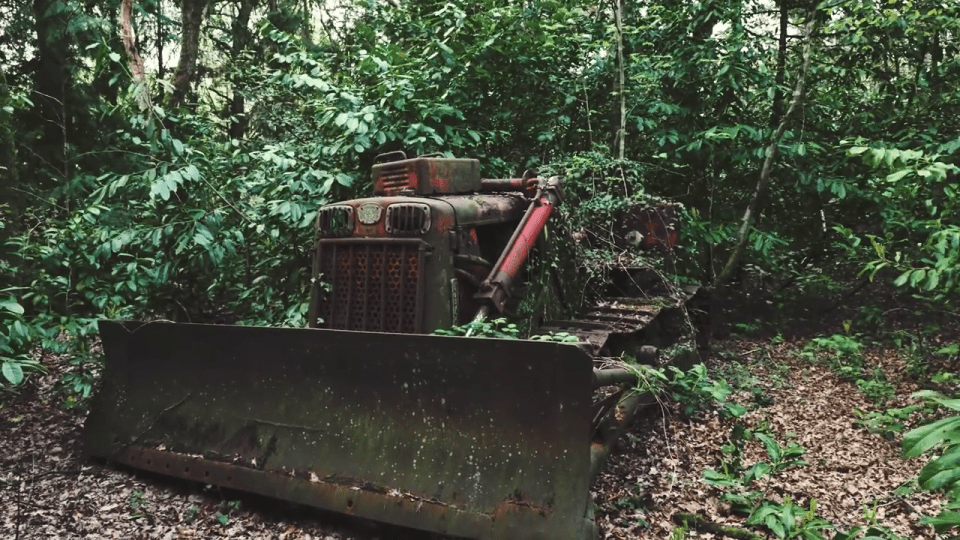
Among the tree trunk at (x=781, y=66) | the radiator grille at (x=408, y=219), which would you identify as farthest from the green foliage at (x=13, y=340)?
the tree trunk at (x=781, y=66)

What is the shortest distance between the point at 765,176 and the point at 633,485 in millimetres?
4764

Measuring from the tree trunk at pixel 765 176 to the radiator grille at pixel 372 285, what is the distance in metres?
4.85

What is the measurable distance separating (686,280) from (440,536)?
16.1 feet

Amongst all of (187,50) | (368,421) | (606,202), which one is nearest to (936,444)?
(368,421)

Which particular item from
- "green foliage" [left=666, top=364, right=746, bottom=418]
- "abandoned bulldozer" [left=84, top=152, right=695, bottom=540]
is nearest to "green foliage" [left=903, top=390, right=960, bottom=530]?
"abandoned bulldozer" [left=84, top=152, right=695, bottom=540]

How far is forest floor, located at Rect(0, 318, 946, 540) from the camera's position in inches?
133

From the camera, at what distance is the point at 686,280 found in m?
7.27

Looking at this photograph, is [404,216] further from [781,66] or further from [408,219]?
[781,66]

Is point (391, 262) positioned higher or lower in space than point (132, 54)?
lower

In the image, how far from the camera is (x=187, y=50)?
8391mm

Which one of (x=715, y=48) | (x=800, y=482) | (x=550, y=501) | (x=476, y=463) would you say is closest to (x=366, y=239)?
(x=476, y=463)

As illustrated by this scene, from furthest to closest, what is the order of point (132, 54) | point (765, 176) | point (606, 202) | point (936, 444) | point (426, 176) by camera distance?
point (765, 176) → point (132, 54) → point (606, 202) → point (426, 176) → point (936, 444)

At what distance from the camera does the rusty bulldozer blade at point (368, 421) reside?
9.78 feet

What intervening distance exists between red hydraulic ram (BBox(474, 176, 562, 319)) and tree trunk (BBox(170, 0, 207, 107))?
5.47 m
